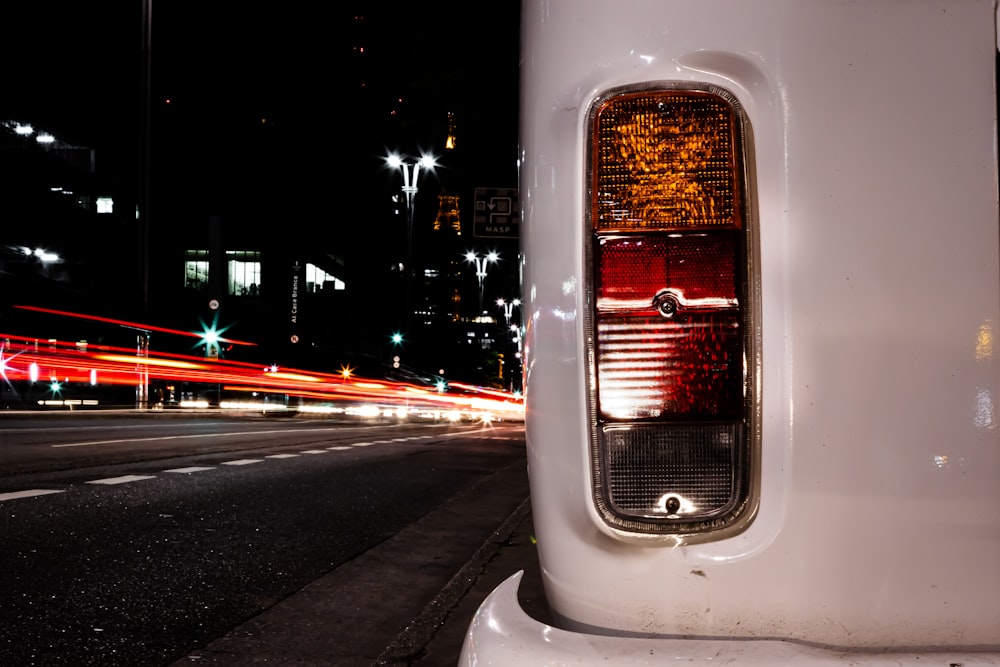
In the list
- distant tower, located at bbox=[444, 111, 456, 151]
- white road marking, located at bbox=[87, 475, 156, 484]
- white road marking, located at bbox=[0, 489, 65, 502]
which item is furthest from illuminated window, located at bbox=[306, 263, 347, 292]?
white road marking, located at bbox=[0, 489, 65, 502]

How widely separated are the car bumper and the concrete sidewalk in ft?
1.07

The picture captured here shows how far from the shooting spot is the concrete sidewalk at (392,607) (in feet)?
12.6

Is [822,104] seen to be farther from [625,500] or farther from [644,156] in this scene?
[625,500]

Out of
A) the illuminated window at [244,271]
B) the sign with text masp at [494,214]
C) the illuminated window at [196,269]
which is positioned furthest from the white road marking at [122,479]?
the illuminated window at [196,269]

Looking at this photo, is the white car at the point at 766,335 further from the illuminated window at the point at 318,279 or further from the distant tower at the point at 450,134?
the illuminated window at the point at 318,279

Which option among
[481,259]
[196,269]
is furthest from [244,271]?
[481,259]

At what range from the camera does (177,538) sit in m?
6.16

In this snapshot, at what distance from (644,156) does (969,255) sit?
468 mm

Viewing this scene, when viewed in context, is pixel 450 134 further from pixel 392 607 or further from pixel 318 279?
pixel 392 607

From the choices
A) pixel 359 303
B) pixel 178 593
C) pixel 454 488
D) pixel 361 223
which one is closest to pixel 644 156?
pixel 178 593

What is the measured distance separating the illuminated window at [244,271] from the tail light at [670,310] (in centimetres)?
8790

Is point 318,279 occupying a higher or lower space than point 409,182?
higher

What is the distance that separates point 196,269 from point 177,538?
8505 centimetres

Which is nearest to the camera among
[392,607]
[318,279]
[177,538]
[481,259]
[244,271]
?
[392,607]
